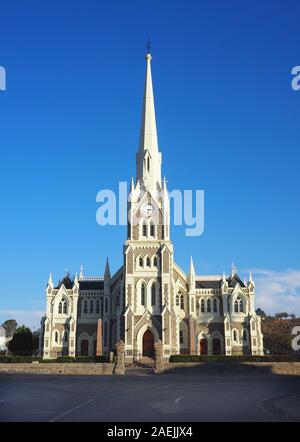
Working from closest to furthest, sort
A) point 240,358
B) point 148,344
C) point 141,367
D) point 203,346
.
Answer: point 240,358 → point 141,367 → point 148,344 → point 203,346

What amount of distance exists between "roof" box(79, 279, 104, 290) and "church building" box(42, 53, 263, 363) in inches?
5.8

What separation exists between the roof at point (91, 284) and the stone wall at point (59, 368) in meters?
21.1

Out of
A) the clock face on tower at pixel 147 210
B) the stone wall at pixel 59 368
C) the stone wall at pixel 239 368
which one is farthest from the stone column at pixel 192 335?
the stone wall at pixel 59 368

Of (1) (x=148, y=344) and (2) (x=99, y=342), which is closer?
(1) (x=148, y=344)

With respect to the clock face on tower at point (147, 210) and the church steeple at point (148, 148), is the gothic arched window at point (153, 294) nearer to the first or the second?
the clock face on tower at point (147, 210)

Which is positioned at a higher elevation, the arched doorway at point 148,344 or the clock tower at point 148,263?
the clock tower at point 148,263

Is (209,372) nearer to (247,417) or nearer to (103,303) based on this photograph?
(103,303)

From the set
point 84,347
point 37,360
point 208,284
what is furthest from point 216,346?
point 37,360

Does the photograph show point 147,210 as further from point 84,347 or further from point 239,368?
point 239,368

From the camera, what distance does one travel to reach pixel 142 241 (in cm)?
6209

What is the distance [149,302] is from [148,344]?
189 inches

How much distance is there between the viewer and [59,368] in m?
47.6

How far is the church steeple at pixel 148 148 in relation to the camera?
216 ft

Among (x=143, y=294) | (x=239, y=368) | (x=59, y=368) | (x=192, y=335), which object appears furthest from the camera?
(x=192, y=335)
